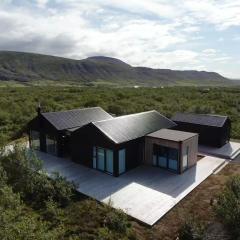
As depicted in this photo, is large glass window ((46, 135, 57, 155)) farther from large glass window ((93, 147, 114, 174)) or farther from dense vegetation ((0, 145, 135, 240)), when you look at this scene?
dense vegetation ((0, 145, 135, 240))

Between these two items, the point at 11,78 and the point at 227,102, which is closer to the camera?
→ the point at 227,102

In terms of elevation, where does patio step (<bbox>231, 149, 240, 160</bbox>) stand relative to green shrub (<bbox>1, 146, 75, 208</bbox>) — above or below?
below

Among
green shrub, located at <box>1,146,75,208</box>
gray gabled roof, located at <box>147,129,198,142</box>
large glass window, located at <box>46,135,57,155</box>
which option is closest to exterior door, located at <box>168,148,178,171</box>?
gray gabled roof, located at <box>147,129,198,142</box>

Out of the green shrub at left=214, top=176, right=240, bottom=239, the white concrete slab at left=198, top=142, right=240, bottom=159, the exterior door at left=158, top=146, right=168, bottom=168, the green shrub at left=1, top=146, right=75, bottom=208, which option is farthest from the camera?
the white concrete slab at left=198, top=142, right=240, bottom=159

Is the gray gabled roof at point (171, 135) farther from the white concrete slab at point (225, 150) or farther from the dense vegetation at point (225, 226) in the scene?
the dense vegetation at point (225, 226)

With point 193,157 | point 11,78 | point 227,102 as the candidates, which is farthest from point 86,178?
point 11,78

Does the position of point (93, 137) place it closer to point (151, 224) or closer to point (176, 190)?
point (176, 190)

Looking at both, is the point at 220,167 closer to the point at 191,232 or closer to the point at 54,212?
the point at 191,232

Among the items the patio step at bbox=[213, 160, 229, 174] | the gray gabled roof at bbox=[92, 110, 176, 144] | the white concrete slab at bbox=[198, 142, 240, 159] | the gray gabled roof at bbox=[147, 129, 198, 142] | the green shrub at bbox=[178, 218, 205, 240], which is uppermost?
the gray gabled roof at bbox=[92, 110, 176, 144]
